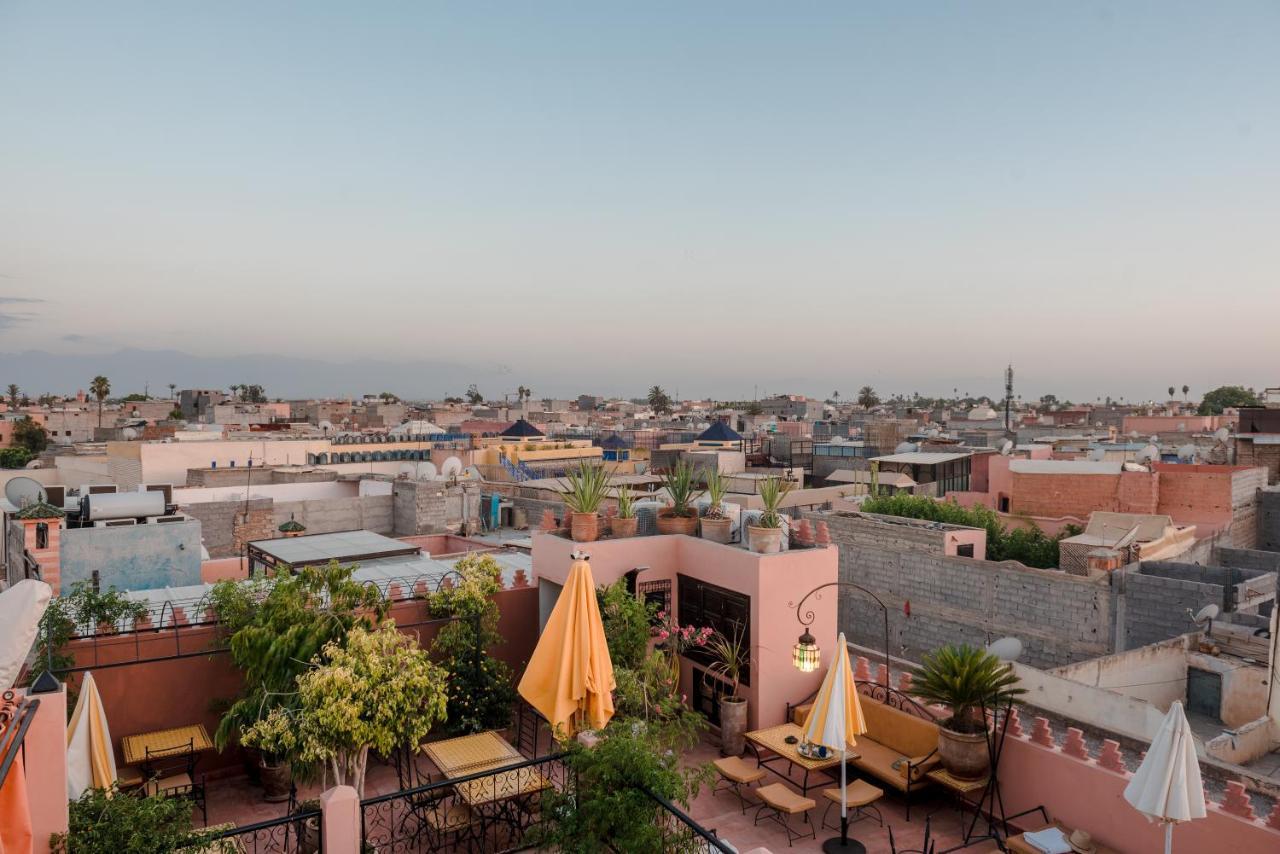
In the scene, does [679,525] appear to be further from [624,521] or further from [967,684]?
[967,684]

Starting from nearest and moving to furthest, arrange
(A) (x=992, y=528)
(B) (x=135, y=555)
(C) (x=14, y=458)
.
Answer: (B) (x=135, y=555) → (A) (x=992, y=528) → (C) (x=14, y=458)

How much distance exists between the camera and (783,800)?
7434mm

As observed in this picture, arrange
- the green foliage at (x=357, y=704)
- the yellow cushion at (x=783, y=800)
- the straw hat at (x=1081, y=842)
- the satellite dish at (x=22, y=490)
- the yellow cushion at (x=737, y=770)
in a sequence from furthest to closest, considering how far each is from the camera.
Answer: the satellite dish at (x=22, y=490), the yellow cushion at (x=737, y=770), the yellow cushion at (x=783, y=800), the straw hat at (x=1081, y=842), the green foliage at (x=357, y=704)

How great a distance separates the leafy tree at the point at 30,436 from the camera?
52188mm

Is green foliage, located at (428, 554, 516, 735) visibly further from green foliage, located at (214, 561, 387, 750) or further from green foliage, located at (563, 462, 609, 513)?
green foliage, located at (563, 462, 609, 513)

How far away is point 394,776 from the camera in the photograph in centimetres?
867

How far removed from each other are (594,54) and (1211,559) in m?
22.2

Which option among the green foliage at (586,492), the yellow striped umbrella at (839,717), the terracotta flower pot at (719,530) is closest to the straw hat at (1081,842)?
the yellow striped umbrella at (839,717)

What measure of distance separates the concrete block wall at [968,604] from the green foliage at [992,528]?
3.89 meters

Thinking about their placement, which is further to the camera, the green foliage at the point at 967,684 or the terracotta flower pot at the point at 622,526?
the terracotta flower pot at the point at 622,526

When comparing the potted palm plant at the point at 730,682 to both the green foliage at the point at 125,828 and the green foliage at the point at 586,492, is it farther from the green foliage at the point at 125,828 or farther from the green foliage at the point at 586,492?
the green foliage at the point at 125,828

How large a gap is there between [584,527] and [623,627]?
159 cm

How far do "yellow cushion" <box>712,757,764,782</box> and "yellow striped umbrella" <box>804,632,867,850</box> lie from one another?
97 centimetres

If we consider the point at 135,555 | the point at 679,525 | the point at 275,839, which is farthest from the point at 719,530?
the point at 135,555
